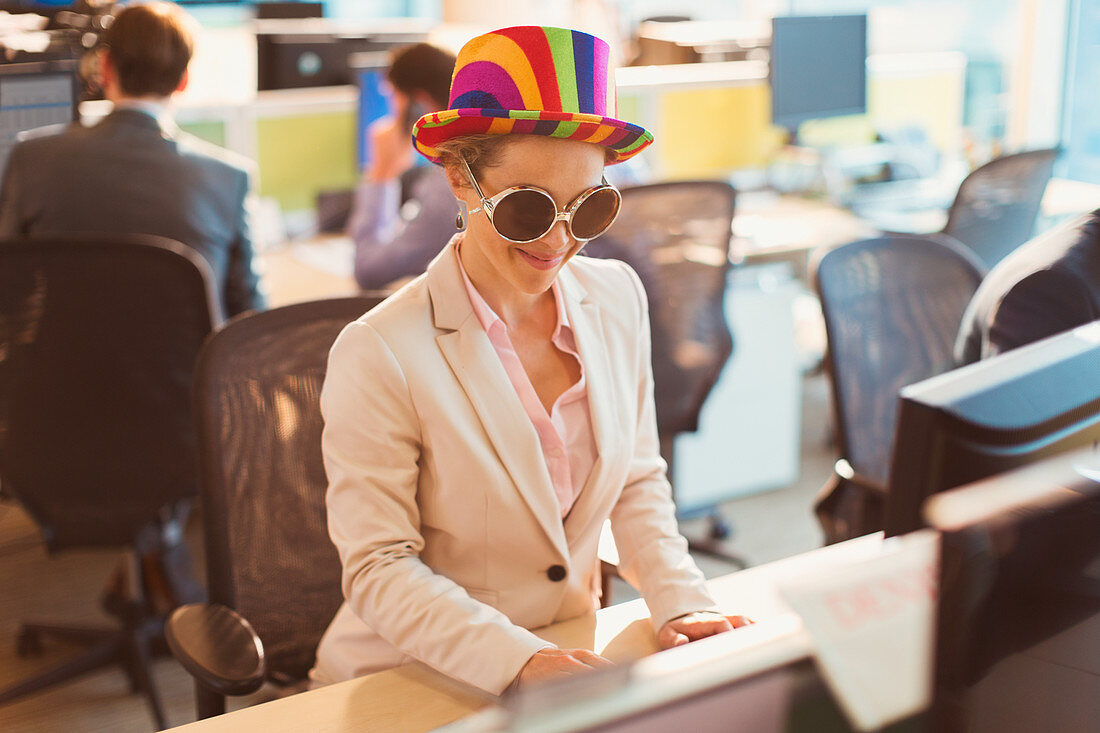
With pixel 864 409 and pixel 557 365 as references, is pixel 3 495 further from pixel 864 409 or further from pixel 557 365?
pixel 864 409

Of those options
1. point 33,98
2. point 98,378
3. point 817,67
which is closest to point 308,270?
point 33,98

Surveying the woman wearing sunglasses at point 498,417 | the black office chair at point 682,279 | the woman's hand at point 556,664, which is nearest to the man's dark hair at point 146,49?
the black office chair at point 682,279

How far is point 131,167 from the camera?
2.39 m

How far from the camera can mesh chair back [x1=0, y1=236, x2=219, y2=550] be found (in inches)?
73.6

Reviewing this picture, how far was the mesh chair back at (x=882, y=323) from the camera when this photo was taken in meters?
1.91

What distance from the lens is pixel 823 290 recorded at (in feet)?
6.19

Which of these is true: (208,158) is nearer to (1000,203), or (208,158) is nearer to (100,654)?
(100,654)

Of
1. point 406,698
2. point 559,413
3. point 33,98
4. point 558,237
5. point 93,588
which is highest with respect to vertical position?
point 33,98

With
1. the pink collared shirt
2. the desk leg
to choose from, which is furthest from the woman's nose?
the desk leg

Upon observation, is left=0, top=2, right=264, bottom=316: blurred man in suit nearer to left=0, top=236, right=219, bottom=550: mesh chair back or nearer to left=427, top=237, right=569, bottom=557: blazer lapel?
left=0, top=236, right=219, bottom=550: mesh chair back

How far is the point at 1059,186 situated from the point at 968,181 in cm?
122

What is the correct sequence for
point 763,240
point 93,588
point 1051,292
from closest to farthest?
point 1051,292, point 93,588, point 763,240

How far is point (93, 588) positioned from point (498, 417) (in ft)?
6.48

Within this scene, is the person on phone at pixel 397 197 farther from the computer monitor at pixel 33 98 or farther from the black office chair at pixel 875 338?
the black office chair at pixel 875 338
